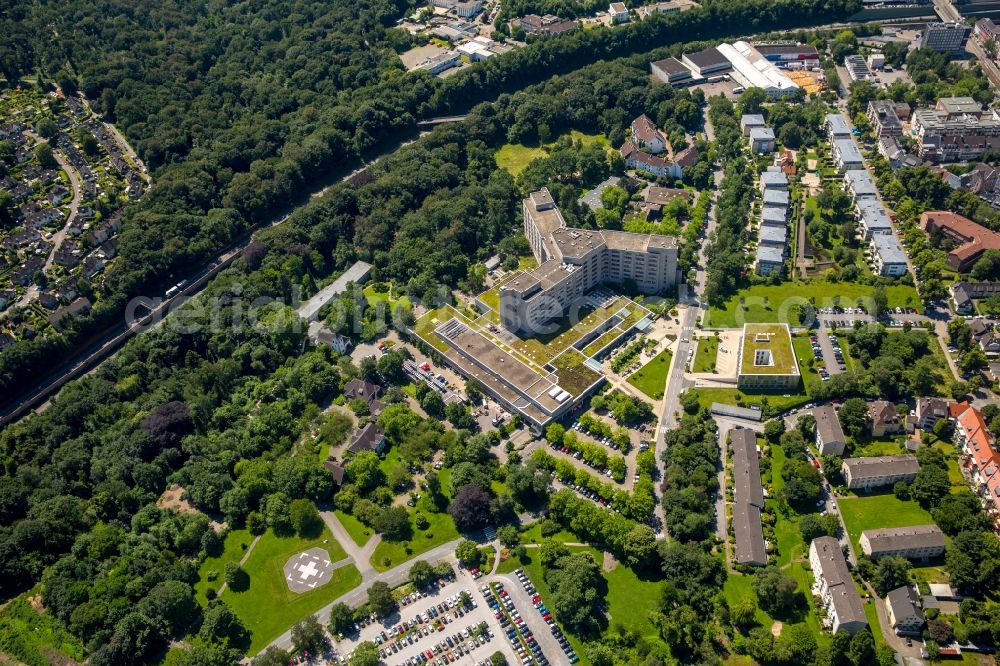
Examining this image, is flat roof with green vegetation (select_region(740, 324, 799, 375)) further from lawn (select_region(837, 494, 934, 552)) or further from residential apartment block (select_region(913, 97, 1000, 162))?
residential apartment block (select_region(913, 97, 1000, 162))

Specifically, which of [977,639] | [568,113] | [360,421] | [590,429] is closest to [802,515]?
[977,639]

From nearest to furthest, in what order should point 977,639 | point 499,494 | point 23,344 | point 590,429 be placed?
point 977,639
point 499,494
point 590,429
point 23,344

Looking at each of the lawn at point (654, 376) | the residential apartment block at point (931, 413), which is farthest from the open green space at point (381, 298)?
the residential apartment block at point (931, 413)

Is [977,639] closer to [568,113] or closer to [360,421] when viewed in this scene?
[360,421]

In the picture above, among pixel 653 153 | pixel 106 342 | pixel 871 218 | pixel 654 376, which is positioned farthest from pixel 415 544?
pixel 653 153

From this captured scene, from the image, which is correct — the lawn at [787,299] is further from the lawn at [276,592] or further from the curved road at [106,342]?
the curved road at [106,342]

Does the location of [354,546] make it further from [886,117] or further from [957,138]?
[886,117]
